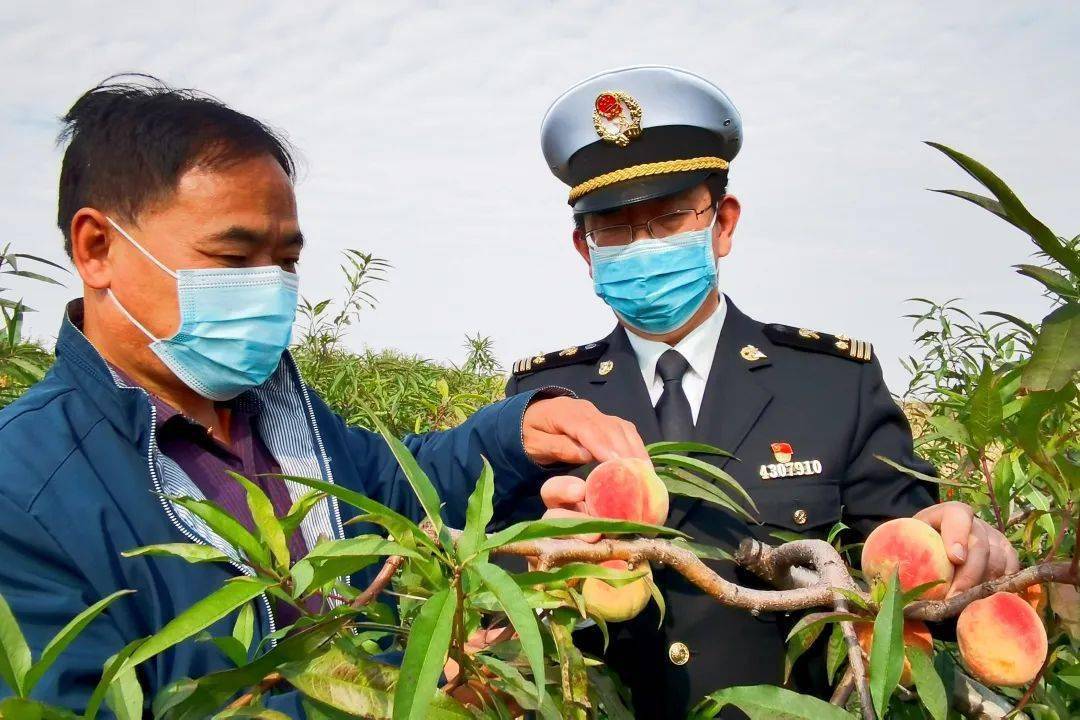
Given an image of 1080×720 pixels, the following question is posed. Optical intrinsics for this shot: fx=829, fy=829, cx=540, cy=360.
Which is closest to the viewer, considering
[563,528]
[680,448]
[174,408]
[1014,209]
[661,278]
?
[1014,209]

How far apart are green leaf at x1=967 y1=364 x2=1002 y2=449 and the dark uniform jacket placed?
2.19 feet

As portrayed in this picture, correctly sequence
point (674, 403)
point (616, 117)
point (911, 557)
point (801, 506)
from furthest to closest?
point (616, 117) → point (674, 403) → point (801, 506) → point (911, 557)

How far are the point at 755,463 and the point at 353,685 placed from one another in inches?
49.4

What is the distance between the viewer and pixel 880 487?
175cm

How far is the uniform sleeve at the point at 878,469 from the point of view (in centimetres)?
171

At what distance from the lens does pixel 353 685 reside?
742 millimetres

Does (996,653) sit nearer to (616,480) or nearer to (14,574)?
(616,480)

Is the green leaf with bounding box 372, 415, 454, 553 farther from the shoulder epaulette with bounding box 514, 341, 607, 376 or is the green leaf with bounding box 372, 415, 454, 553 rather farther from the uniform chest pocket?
the shoulder epaulette with bounding box 514, 341, 607, 376

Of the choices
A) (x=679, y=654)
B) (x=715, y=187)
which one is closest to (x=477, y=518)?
(x=679, y=654)

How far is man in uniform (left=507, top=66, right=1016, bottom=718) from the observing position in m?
1.60

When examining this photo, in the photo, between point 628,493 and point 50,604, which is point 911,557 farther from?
point 50,604

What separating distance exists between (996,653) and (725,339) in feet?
3.72

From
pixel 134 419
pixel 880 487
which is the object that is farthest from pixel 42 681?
pixel 880 487

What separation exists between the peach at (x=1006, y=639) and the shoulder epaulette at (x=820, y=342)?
1.07 m
